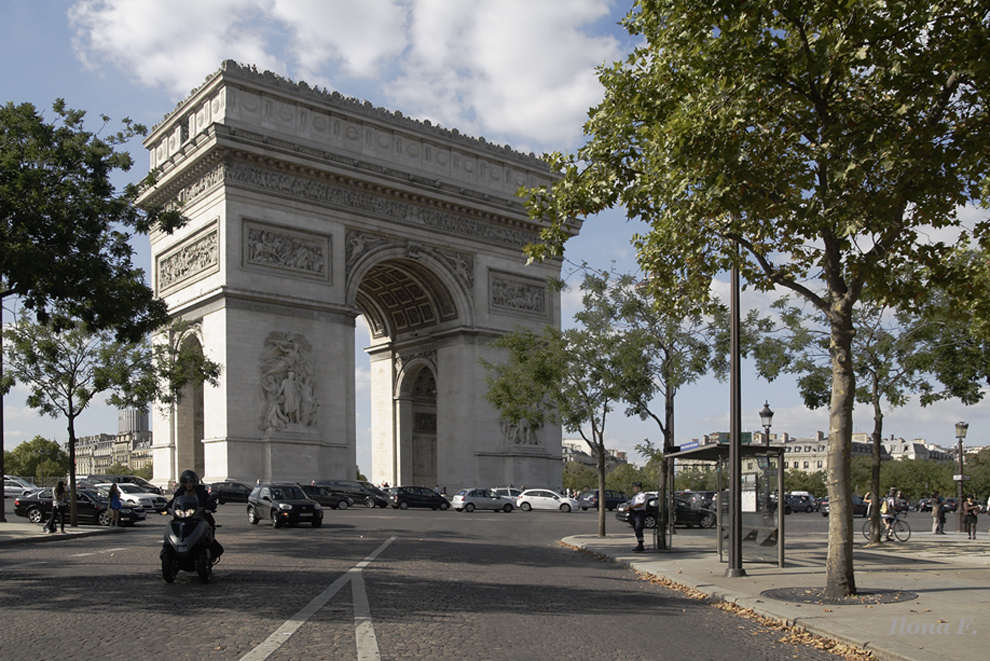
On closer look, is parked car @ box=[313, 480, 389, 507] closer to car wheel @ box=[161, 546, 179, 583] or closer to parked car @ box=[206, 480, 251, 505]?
parked car @ box=[206, 480, 251, 505]

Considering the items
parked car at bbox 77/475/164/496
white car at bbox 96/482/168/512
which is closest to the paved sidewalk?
white car at bbox 96/482/168/512

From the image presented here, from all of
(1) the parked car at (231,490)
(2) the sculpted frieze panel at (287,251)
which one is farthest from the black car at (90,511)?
(2) the sculpted frieze panel at (287,251)

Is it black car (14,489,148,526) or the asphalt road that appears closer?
the asphalt road

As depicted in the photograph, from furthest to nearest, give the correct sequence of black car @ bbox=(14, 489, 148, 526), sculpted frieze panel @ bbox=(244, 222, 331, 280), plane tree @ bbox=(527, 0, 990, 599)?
sculpted frieze panel @ bbox=(244, 222, 331, 280) → black car @ bbox=(14, 489, 148, 526) → plane tree @ bbox=(527, 0, 990, 599)

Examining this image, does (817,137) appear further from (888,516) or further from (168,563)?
(888,516)

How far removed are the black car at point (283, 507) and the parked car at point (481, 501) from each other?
17.8 m

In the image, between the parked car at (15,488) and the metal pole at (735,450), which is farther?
the parked car at (15,488)

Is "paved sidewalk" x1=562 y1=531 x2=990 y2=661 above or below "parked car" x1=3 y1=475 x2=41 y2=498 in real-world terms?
above

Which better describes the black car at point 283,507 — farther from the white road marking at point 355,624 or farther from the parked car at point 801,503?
the parked car at point 801,503

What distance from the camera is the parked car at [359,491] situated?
140ft

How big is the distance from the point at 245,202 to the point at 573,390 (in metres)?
22.9

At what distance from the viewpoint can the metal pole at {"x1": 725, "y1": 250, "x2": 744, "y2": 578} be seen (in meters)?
14.6

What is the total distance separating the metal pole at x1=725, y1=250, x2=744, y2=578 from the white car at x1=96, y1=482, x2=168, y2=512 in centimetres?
2719

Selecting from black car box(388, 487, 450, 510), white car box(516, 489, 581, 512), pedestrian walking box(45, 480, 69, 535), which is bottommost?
white car box(516, 489, 581, 512)
